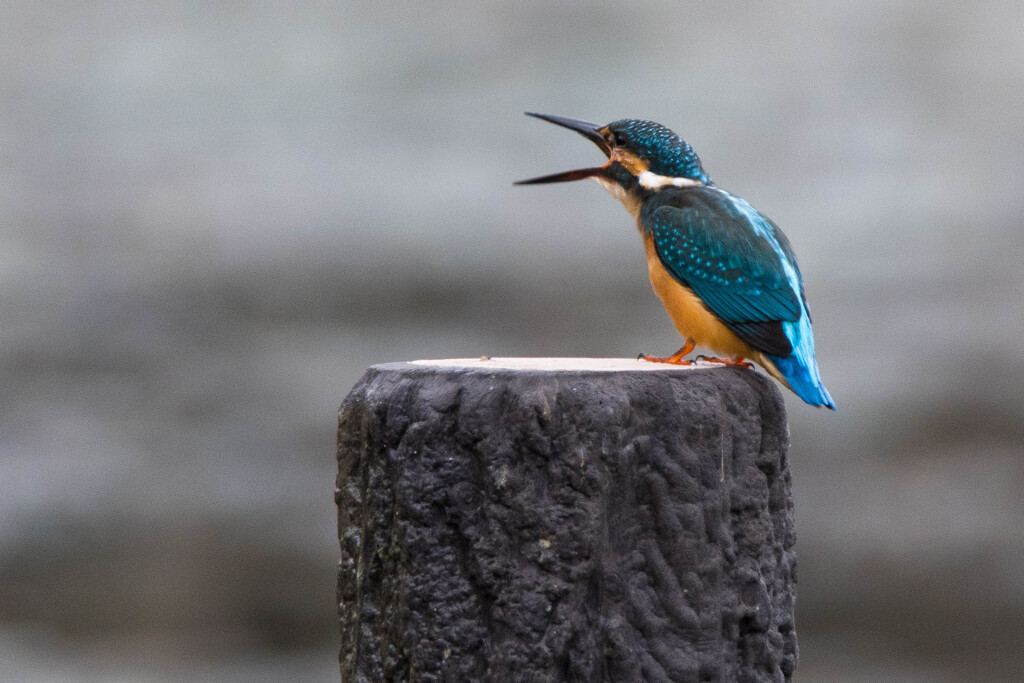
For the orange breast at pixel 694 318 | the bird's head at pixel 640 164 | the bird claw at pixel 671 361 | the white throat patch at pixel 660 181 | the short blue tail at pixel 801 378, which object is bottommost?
the short blue tail at pixel 801 378

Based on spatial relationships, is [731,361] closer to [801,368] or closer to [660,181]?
[801,368]

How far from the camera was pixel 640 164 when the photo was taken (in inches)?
93.6

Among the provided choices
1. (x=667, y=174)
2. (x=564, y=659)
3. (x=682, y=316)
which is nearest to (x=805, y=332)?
(x=682, y=316)

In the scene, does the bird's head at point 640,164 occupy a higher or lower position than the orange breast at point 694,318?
higher

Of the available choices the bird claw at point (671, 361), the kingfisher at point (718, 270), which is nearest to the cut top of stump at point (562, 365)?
the bird claw at point (671, 361)

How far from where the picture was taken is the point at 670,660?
66.4 inches

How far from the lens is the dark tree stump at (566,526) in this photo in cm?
164

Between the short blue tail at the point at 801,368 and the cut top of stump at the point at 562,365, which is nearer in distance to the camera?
the cut top of stump at the point at 562,365

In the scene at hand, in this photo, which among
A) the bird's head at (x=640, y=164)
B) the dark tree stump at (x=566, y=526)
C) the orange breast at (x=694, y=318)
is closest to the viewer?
the dark tree stump at (x=566, y=526)

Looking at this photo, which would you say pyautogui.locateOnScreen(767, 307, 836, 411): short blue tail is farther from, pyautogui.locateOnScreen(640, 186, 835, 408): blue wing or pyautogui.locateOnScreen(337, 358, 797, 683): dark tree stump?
pyautogui.locateOnScreen(337, 358, 797, 683): dark tree stump

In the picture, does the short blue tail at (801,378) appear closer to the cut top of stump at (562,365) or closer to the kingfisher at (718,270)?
the kingfisher at (718,270)

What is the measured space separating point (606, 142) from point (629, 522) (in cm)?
104

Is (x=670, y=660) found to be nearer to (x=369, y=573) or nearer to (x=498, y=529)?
(x=498, y=529)

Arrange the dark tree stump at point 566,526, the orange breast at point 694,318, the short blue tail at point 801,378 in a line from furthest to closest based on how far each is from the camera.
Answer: the orange breast at point 694,318
the short blue tail at point 801,378
the dark tree stump at point 566,526
